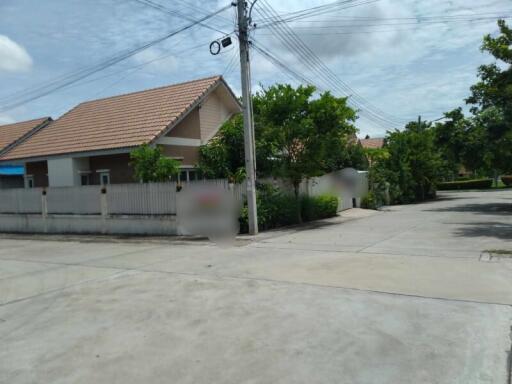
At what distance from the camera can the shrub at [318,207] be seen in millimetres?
19547

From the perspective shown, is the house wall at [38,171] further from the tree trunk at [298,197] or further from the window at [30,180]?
Answer: the tree trunk at [298,197]

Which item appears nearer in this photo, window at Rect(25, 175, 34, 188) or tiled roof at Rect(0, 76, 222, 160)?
tiled roof at Rect(0, 76, 222, 160)

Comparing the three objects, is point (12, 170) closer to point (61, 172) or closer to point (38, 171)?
point (38, 171)

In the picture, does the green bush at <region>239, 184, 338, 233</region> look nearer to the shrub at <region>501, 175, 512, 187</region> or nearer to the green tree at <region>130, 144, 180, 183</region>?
the green tree at <region>130, 144, 180, 183</region>

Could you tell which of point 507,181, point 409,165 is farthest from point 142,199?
point 507,181

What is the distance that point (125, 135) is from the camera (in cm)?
1911

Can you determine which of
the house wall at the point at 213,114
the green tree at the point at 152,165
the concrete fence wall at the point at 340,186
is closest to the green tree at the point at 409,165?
the concrete fence wall at the point at 340,186

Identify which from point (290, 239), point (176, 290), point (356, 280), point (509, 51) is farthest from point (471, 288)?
point (509, 51)

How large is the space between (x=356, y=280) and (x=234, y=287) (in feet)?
7.05

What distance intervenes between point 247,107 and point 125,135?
6.61 meters

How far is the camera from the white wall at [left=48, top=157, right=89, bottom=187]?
2038cm

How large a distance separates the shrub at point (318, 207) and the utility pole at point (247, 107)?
4.79 m

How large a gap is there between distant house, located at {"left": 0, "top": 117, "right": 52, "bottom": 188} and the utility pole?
1479 centimetres

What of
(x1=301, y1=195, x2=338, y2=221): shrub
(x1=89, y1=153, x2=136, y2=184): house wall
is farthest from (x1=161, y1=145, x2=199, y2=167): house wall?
(x1=301, y1=195, x2=338, y2=221): shrub
